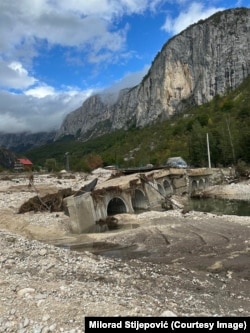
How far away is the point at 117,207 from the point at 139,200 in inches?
195

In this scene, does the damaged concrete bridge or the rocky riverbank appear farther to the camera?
the damaged concrete bridge

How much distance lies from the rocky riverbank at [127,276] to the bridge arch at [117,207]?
54.7 ft

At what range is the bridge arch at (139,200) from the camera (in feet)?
177

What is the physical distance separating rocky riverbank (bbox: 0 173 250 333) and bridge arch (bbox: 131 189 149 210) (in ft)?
68.3

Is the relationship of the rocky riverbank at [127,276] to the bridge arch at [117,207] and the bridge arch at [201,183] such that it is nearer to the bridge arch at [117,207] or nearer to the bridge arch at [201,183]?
the bridge arch at [117,207]

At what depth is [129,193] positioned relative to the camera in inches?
1933

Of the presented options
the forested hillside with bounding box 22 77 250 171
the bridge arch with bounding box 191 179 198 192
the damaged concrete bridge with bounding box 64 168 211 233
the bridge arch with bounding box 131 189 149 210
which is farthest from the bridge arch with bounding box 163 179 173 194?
the forested hillside with bounding box 22 77 250 171

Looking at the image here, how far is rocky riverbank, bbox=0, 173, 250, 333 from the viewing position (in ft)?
40.1

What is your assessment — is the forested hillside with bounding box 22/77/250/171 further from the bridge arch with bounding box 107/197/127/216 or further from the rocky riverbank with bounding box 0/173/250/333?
the rocky riverbank with bounding box 0/173/250/333

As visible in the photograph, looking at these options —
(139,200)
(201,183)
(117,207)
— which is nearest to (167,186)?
(201,183)

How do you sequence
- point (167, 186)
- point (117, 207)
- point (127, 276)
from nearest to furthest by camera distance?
point (127, 276), point (117, 207), point (167, 186)

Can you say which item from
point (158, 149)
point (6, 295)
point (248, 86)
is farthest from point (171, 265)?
point (248, 86)

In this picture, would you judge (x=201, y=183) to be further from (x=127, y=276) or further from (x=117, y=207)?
(x=127, y=276)

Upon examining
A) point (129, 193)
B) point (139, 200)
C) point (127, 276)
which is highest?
point (129, 193)
